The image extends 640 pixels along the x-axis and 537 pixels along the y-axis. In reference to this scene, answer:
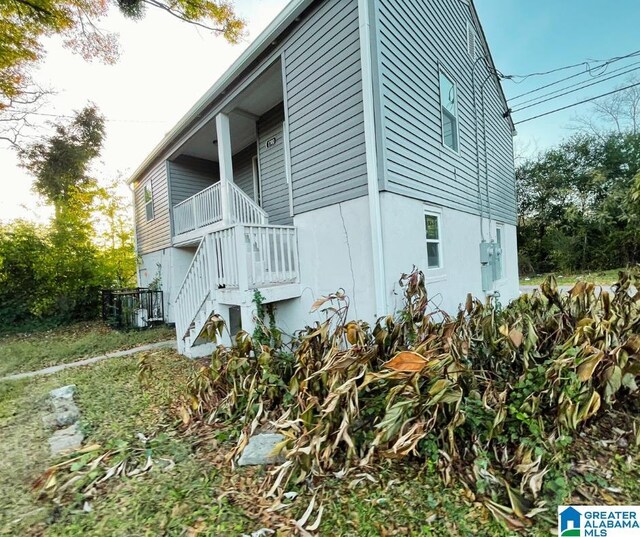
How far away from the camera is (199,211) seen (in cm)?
782

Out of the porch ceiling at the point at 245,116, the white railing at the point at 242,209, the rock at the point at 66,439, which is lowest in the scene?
the rock at the point at 66,439

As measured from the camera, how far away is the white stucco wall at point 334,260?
4281 millimetres

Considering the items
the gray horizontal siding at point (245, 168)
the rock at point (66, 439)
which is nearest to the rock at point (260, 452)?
the rock at point (66, 439)

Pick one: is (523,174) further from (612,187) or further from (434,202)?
(434,202)

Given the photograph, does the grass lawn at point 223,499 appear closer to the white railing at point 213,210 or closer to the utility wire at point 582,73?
the white railing at point 213,210

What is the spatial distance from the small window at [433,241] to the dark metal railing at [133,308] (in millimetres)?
8019

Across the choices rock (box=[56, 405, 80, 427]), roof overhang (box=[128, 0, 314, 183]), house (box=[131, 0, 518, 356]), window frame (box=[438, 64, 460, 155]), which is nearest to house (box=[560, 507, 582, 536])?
house (box=[131, 0, 518, 356])

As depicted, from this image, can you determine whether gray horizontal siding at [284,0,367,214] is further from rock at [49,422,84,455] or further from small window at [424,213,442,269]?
rock at [49,422,84,455]

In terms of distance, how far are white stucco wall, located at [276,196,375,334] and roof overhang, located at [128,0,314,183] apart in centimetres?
284

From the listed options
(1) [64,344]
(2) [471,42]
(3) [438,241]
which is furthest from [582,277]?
(1) [64,344]

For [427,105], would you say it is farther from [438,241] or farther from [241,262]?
[241,262]

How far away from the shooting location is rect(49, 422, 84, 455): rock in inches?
113

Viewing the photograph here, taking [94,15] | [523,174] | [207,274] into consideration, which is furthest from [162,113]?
[523,174]

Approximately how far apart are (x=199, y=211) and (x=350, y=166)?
483 cm
